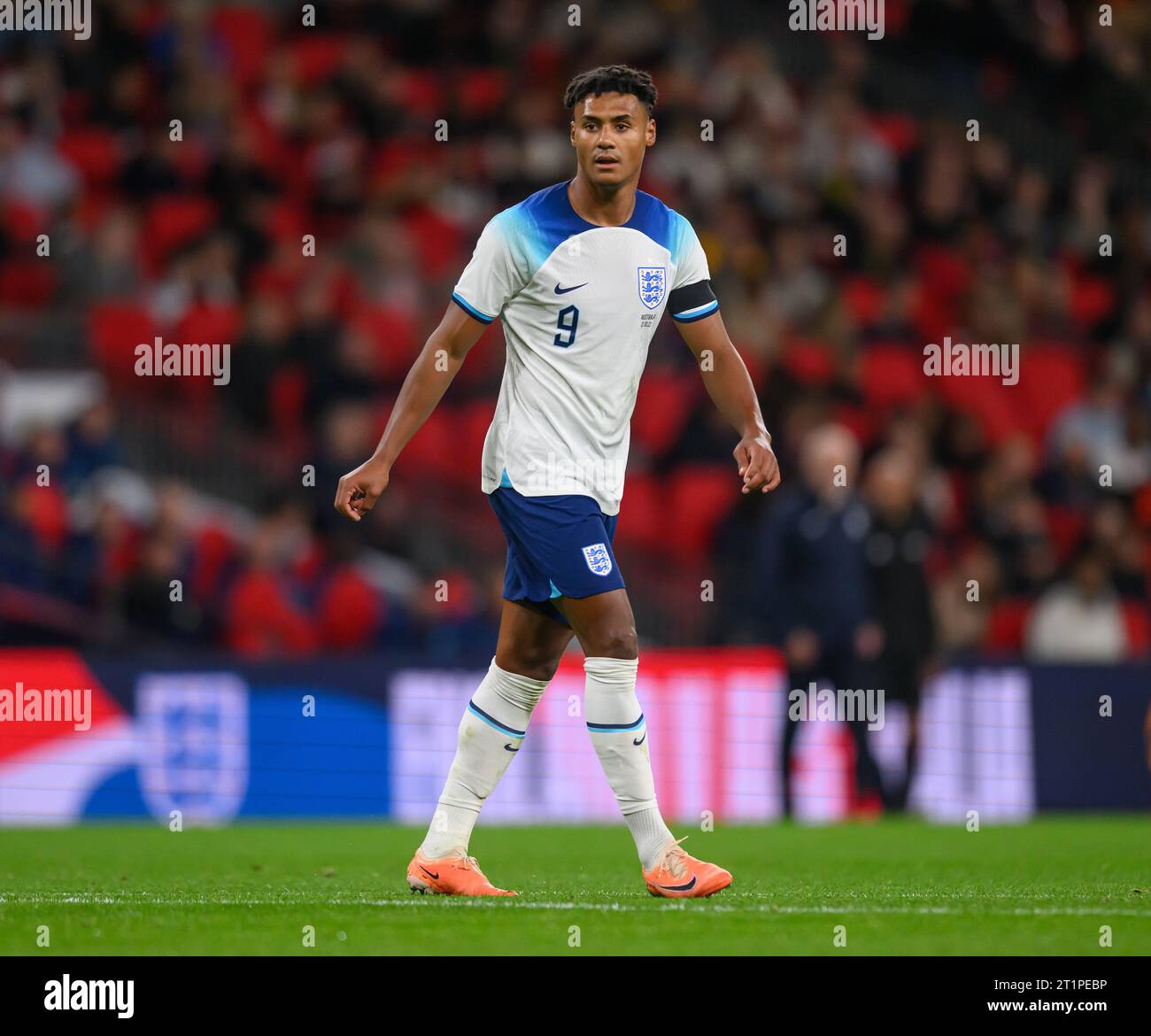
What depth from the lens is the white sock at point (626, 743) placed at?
20.0 feet

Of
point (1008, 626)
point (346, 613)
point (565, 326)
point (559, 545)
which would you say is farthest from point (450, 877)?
point (1008, 626)

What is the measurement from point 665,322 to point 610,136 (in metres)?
9.47

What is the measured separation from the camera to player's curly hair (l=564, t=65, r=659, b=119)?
6.18 m

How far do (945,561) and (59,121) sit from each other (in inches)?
333

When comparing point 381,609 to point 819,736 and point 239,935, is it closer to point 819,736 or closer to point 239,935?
point 819,736

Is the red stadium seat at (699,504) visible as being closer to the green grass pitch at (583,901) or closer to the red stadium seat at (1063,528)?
the red stadium seat at (1063,528)

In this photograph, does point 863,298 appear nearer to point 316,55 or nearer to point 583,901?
point 316,55

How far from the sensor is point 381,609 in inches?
523

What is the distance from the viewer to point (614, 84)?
618 cm

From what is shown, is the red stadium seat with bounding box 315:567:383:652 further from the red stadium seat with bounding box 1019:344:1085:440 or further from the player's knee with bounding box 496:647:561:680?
the player's knee with bounding box 496:647:561:680

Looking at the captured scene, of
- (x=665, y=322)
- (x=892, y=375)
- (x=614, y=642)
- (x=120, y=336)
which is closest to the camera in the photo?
(x=614, y=642)

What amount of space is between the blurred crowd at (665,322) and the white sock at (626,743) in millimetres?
6036

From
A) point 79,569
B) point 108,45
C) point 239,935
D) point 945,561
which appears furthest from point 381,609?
point 239,935

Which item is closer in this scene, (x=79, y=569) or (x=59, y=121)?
(x=79, y=569)
